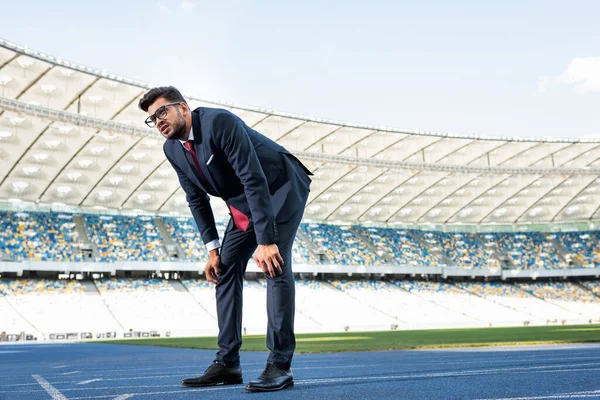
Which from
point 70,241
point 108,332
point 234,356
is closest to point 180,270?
Answer: point 70,241

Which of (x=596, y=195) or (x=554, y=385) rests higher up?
(x=596, y=195)

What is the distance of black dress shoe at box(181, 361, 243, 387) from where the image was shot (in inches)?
180

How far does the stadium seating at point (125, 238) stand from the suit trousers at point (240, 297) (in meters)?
41.9

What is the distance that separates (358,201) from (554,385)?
169 feet

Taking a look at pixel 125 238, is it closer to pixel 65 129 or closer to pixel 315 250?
pixel 65 129

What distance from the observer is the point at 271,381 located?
412 centimetres

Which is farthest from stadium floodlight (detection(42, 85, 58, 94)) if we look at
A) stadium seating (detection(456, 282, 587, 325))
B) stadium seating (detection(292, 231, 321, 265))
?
stadium seating (detection(456, 282, 587, 325))

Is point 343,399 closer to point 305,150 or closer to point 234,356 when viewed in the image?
point 234,356

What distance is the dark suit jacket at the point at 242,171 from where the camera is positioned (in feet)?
13.5

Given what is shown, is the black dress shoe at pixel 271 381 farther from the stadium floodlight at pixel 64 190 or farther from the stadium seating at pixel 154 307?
the stadium floodlight at pixel 64 190

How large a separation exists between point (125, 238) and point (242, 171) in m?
45.2

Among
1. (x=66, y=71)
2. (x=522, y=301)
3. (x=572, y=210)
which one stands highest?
(x=66, y=71)

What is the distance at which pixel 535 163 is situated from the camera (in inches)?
1965

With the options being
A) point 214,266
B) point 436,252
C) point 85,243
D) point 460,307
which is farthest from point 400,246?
point 214,266
